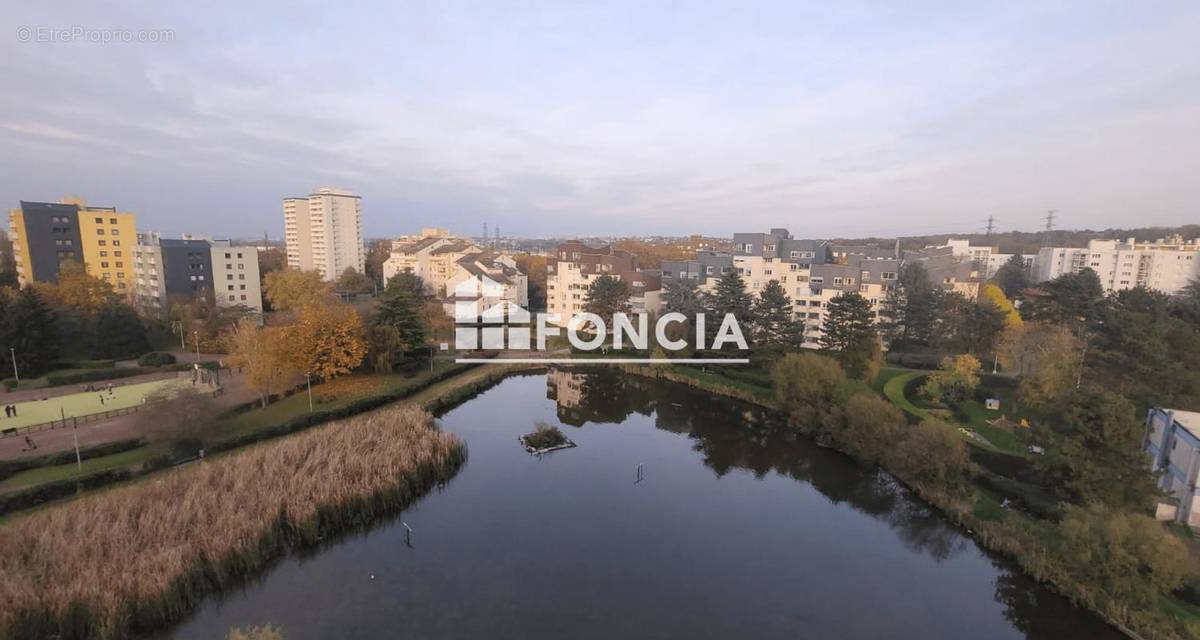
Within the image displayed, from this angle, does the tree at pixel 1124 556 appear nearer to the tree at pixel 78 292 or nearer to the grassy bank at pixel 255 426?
the grassy bank at pixel 255 426

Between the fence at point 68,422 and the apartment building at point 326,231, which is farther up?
the apartment building at point 326,231

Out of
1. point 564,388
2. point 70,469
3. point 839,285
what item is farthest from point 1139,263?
point 70,469

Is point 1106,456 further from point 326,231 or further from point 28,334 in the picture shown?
point 326,231

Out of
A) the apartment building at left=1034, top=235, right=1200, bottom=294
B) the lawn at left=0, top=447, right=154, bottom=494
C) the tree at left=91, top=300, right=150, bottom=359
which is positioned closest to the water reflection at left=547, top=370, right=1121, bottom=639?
the lawn at left=0, top=447, right=154, bottom=494

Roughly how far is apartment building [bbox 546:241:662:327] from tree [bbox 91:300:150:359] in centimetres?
2288

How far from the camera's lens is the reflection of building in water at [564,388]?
2525 centimetres

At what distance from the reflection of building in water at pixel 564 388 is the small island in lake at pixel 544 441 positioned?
4173 millimetres

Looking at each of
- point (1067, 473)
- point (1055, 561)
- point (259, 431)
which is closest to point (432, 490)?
point (259, 431)

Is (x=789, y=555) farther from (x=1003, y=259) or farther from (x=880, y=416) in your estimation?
(x=1003, y=259)

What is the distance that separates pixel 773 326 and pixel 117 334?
105 feet

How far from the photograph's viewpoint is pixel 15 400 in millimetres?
20984

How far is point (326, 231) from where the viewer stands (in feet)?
202

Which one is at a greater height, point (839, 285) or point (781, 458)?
point (839, 285)

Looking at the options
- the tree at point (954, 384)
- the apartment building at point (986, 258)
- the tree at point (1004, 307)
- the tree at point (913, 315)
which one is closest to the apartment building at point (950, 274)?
the tree at point (1004, 307)
